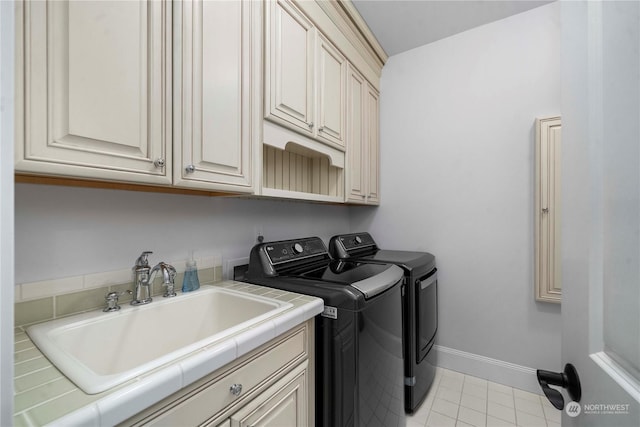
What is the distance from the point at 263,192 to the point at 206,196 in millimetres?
337

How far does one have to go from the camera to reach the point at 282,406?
0.95 metres

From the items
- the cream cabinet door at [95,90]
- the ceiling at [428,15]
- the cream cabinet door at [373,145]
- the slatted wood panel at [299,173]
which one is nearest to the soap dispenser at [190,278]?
the cream cabinet door at [95,90]

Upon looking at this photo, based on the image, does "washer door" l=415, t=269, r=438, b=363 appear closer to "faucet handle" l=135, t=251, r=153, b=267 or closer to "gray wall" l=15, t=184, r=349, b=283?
"gray wall" l=15, t=184, r=349, b=283

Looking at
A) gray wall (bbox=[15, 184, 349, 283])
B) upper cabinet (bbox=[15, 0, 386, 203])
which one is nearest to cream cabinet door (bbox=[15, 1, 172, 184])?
upper cabinet (bbox=[15, 0, 386, 203])

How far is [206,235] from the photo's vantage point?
56.8 inches

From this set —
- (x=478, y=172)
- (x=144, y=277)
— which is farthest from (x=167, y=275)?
(x=478, y=172)

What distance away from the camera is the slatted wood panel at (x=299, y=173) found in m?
1.82

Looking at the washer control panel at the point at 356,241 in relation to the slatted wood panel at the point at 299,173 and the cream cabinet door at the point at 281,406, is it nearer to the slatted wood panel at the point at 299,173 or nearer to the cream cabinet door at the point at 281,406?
the slatted wood panel at the point at 299,173

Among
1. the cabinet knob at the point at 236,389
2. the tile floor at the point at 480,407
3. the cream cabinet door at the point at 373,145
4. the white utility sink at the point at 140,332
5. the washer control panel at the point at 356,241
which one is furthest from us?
the cream cabinet door at the point at 373,145

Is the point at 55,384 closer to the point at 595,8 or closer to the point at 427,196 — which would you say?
the point at 595,8

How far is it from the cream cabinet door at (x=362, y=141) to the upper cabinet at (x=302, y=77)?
0.49 feet

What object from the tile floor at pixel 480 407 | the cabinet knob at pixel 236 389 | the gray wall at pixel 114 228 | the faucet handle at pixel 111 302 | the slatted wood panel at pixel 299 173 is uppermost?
the slatted wood panel at pixel 299 173

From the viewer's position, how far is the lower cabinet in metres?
0.66

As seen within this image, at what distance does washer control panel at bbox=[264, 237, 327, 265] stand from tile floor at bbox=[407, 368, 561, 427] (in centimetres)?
121
